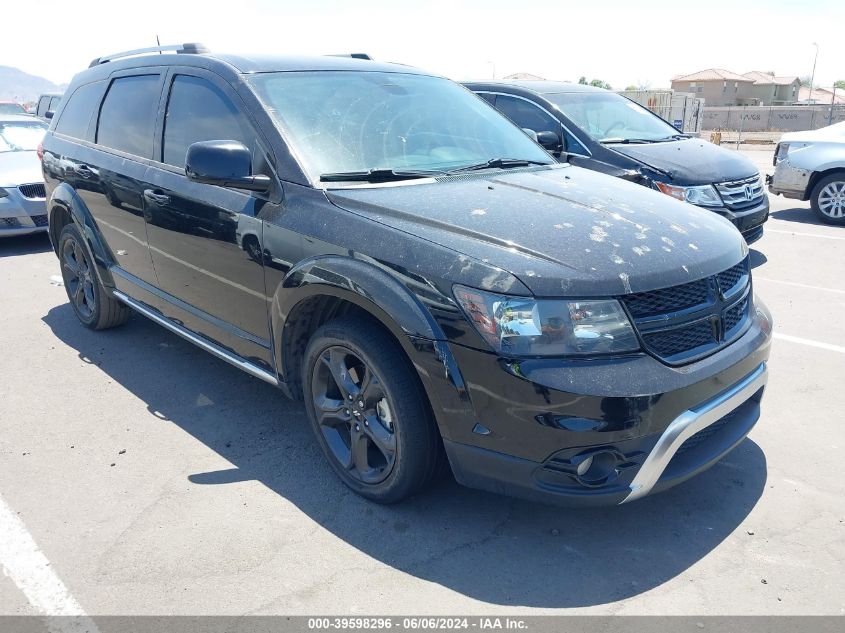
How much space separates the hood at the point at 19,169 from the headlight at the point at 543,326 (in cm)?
737

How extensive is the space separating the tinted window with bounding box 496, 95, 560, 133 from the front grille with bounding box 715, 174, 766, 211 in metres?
1.75

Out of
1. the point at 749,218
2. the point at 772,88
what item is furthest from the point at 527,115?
the point at 772,88

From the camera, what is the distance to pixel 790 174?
9531 millimetres

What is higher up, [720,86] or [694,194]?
[694,194]

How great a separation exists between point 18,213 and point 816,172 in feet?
33.4

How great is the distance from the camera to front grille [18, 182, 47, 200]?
8266mm

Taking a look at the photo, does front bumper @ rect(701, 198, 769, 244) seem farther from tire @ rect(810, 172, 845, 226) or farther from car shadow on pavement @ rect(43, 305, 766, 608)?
car shadow on pavement @ rect(43, 305, 766, 608)

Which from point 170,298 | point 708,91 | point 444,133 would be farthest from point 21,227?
point 708,91

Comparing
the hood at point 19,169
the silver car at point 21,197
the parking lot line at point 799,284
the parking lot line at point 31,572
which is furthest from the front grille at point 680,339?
the silver car at point 21,197

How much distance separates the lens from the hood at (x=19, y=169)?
830 centimetres

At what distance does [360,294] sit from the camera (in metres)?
2.79

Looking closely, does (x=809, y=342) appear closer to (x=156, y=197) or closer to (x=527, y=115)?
(x=527, y=115)

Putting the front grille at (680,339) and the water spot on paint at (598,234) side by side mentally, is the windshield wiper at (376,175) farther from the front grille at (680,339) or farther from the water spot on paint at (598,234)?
the front grille at (680,339)

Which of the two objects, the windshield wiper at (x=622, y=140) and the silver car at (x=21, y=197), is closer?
the windshield wiper at (x=622, y=140)
